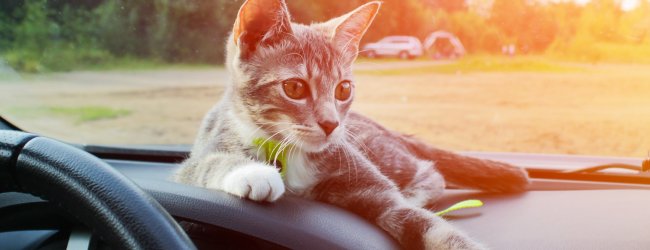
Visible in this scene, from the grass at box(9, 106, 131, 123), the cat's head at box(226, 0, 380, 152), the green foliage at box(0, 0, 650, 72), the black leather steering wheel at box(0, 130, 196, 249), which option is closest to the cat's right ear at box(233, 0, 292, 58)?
the cat's head at box(226, 0, 380, 152)

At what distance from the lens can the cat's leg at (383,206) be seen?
1.57m

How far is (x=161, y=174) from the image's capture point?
8.16 feet

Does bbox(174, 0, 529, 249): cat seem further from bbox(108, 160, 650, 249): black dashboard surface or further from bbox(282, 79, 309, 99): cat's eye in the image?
bbox(108, 160, 650, 249): black dashboard surface

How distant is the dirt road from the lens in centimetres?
246

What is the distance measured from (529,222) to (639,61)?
86 centimetres

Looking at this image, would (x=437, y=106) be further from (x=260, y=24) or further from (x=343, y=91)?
(x=260, y=24)

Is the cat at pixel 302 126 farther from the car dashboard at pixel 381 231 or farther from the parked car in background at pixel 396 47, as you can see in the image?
the parked car in background at pixel 396 47

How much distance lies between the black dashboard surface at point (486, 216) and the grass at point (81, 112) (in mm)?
211

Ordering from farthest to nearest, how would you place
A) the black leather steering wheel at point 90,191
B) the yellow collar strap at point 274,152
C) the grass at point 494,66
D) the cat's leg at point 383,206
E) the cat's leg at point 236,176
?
the grass at point 494,66, the yellow collar strap at point 274,152, the cat's leg at point 383,206, the cat's leg at point 236,176, the black leather steering wheel at point 90,191

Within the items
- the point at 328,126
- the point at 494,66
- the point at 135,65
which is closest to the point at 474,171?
the point at 494,66

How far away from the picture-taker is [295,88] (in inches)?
68.1

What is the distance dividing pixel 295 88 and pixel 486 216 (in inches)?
30.4

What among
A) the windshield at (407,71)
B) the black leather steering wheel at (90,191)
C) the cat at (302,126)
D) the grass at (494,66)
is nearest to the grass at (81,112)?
the windshield at (407,71)

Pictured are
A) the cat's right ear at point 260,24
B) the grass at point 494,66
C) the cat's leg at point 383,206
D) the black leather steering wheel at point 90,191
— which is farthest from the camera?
the grass at point 494,66
